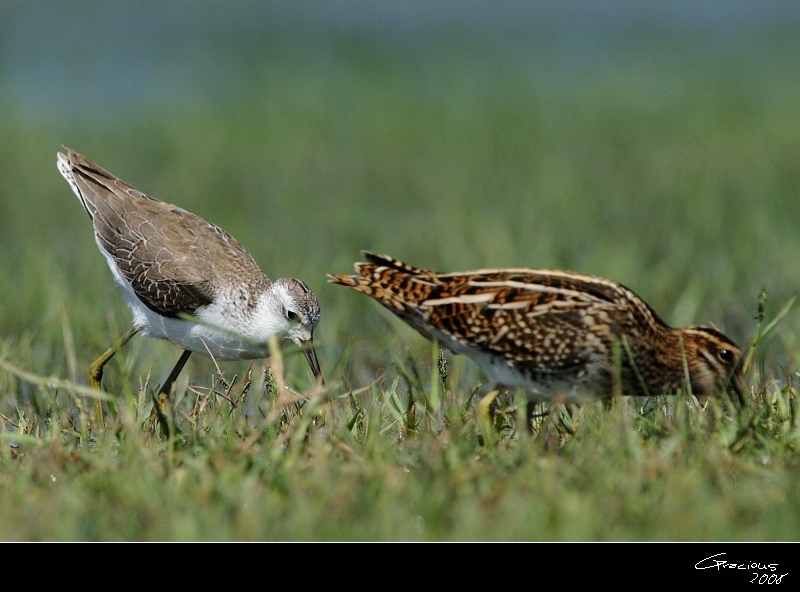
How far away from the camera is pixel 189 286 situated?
7.08m

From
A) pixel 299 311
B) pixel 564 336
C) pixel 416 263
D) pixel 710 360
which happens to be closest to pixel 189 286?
pixel 299 311

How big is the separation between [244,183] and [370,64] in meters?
5.62

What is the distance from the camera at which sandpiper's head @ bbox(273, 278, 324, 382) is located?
6.82 m

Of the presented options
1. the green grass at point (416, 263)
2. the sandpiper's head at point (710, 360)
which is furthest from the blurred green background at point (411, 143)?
the sandpiper's head at point (710, 360)

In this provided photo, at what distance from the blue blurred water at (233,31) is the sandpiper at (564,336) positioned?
12267 millimetres

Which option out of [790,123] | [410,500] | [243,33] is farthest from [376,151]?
[410,500]

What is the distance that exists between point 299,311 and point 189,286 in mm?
681

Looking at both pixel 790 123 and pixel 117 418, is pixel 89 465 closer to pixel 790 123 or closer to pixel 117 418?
pixel 117 418

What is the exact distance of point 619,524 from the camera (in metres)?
4.51

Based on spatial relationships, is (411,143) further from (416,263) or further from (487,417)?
(487,417)

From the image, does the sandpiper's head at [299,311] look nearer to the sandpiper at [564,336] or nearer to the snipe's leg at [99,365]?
the sandpiper at [564,336]

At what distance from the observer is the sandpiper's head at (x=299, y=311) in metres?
6.82
